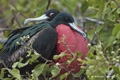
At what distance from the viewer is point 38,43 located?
241 centimetres

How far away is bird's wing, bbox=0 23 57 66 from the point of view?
7.89ft

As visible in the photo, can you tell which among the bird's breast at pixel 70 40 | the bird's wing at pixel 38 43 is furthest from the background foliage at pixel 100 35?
the bird's wing at pixel 38 43

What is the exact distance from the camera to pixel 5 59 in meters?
2.49

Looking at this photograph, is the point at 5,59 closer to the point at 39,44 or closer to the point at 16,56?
the point at 16,56

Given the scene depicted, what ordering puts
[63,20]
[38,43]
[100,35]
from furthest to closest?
[63,20] < [100,35] < [38,43]

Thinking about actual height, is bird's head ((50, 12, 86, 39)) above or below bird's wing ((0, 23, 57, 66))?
above

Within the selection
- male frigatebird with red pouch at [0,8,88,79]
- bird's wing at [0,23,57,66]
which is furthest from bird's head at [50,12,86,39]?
bird's wing at [0,23,57,66]

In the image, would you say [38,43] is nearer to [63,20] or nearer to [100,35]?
[63,20]

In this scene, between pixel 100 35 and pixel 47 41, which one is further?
pixel 100 35

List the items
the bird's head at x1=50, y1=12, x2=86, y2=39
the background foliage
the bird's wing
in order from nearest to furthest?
the background foliage < the bird's wing < the bird's head at x1=50, y1=12, x2=86, y2=39

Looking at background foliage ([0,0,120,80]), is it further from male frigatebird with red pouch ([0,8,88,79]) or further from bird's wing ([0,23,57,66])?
bird's wing ([0,23,57,66])

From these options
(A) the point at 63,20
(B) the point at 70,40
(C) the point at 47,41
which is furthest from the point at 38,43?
(A) the point at 63,20

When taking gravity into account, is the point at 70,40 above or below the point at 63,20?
below

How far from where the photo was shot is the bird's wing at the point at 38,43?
2404 mm
